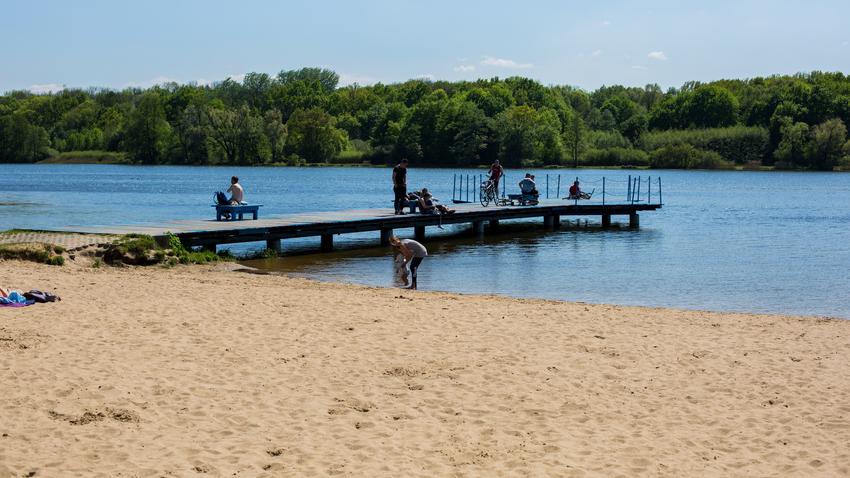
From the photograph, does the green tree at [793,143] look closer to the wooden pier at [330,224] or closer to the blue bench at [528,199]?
the wooden pier at [330,224]

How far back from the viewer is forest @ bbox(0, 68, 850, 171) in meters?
116

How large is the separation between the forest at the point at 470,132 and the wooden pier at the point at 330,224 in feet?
254

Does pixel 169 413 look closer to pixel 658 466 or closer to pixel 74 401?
pixel 74 401

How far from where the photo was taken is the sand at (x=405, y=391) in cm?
756

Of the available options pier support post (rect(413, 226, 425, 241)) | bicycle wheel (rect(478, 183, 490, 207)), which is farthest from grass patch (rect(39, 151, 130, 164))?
pier support post (rect(413, 226, 425, 241))

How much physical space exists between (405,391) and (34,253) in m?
11.6

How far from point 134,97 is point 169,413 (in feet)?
525

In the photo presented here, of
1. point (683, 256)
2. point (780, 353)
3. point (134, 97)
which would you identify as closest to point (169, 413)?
point (780, 353)

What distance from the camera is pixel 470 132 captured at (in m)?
116

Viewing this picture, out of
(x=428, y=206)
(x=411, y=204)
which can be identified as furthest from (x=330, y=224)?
(x=411, y=204)

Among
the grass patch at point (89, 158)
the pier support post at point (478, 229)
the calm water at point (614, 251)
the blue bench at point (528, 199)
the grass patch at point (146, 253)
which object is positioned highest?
the grass patch at point (89, 158)

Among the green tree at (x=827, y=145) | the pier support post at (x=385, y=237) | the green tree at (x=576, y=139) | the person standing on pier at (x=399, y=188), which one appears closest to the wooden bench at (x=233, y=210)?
the pier support post at (x=385, y=237)

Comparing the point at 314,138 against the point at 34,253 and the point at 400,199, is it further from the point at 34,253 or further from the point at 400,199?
the point at 34,253

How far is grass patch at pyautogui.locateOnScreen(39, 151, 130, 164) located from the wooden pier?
4037 inches
